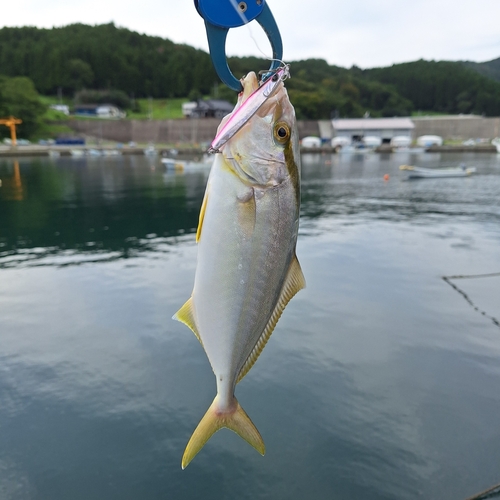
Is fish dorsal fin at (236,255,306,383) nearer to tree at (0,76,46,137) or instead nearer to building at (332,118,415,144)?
tree at (0,76,46,137)

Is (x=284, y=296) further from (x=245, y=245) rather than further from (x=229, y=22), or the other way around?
(x=229, y=22)

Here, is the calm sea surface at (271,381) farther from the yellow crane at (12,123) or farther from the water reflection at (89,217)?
the yellow crane at (12,123)

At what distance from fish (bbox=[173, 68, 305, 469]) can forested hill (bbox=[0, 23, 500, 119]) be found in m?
126

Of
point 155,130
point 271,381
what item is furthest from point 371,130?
point 271,381

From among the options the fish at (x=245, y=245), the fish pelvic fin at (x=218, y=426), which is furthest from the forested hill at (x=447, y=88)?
the fish pelvic fin at (x=218, y=426)

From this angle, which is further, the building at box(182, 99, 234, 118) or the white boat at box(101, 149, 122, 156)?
the building at box(182, 99, 234, 118)

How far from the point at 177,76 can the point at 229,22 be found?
15941 centimetres

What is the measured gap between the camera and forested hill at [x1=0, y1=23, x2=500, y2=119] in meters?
137

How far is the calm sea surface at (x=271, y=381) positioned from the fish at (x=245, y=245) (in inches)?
105

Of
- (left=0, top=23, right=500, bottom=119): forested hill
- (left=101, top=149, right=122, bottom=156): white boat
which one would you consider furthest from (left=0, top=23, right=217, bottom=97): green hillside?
(left=101, top=149, right=122, bottom=156): white boat

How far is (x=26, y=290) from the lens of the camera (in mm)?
10805

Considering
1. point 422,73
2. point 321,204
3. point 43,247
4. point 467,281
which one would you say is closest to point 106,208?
point 43,247

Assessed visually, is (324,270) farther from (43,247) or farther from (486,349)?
(43,247)

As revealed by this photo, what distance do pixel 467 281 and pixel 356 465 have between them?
7985 millimetres
